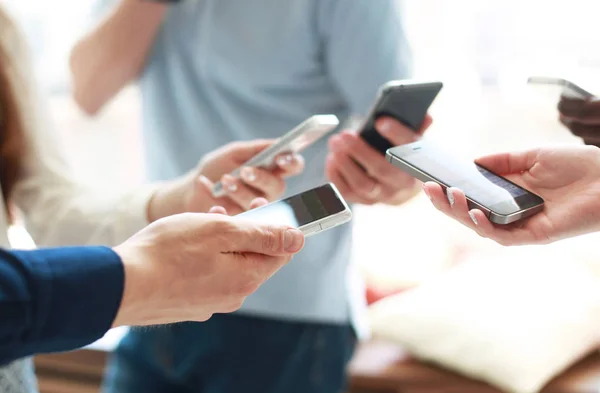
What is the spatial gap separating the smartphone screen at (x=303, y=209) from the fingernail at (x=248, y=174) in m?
0.12

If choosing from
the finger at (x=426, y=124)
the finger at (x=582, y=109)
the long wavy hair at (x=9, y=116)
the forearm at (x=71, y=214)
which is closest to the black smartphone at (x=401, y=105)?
the finger at (x=426, y=124)

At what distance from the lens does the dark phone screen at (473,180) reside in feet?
1.64

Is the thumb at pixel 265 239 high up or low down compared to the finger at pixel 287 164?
up

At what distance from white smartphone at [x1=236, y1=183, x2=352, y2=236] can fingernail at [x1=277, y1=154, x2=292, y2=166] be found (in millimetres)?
127

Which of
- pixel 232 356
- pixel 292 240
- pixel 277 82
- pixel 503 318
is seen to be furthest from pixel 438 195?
pixel 503 318

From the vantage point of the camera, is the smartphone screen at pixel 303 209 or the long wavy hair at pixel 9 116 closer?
the smartphone screen at pixel 303 209

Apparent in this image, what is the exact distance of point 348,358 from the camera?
93 cm

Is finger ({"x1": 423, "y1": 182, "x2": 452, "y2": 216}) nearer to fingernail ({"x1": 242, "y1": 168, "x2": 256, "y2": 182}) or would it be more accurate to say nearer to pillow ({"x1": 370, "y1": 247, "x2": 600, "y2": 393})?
fingernail ({"x1": 242, "y1": 168, "x2": 256, "y2": 182})

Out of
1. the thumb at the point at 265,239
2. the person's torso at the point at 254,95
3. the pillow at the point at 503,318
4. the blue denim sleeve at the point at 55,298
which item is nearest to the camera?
the blue denim sleeve at the point at 55,298

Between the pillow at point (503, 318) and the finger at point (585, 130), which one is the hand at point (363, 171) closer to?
the finger at point (585, 130)

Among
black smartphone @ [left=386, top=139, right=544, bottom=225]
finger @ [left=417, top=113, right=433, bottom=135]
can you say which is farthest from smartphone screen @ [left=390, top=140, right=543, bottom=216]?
finger @ [left=417, top=113, right=433, bottom=135]

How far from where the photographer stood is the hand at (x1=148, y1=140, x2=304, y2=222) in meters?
0.65

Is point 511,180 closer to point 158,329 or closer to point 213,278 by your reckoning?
point 213,278

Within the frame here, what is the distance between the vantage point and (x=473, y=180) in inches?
20.7
